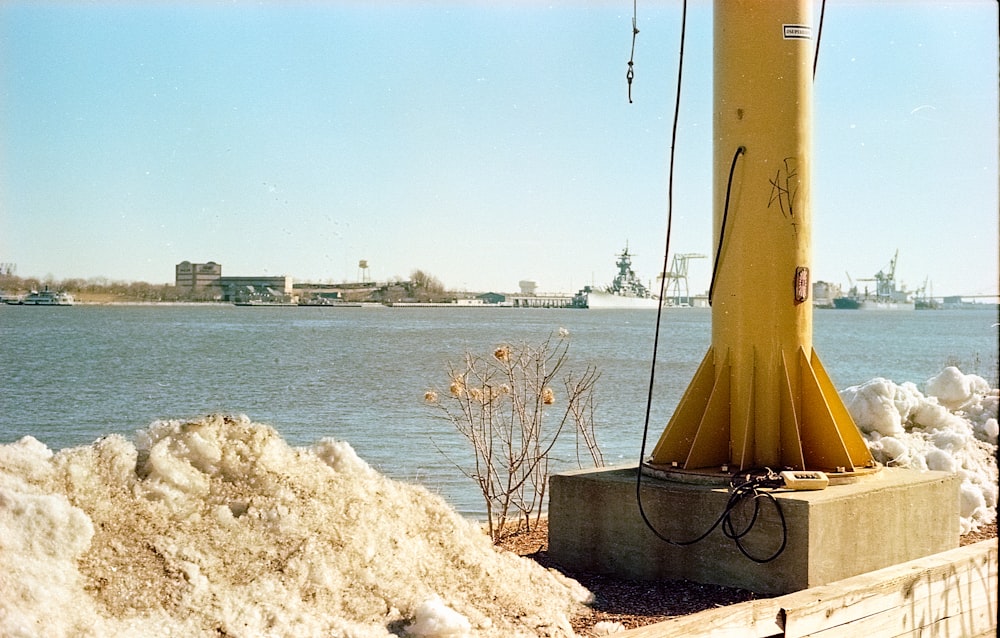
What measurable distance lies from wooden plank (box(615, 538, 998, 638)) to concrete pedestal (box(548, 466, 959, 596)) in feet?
1.10

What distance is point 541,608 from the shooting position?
17.4 ft

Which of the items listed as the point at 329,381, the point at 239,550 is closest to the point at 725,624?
the point at 239,550

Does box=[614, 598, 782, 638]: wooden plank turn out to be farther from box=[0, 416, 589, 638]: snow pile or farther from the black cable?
the black cable

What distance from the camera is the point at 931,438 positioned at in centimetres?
949

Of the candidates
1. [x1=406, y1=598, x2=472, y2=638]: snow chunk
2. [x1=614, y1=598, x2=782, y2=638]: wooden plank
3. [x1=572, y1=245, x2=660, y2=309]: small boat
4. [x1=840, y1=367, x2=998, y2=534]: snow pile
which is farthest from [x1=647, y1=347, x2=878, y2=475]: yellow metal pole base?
[x1=572, y1=245, x2=660, y2=309]: small boat

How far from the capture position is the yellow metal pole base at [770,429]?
252 inches

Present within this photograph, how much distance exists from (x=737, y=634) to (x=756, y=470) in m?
1.89

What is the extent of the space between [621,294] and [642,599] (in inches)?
6231

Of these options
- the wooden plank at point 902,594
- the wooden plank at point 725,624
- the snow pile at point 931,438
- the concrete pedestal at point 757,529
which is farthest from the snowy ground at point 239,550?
the snow pile at point 931,438

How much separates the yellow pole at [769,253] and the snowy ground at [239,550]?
151 centimetres

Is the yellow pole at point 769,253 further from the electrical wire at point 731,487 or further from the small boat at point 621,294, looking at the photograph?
the small boat at point 621,294

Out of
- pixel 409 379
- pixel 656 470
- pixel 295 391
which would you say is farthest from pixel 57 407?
pixel 656 470

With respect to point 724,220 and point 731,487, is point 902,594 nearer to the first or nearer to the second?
point 731,487

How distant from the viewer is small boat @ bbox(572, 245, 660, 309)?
156875 mm
